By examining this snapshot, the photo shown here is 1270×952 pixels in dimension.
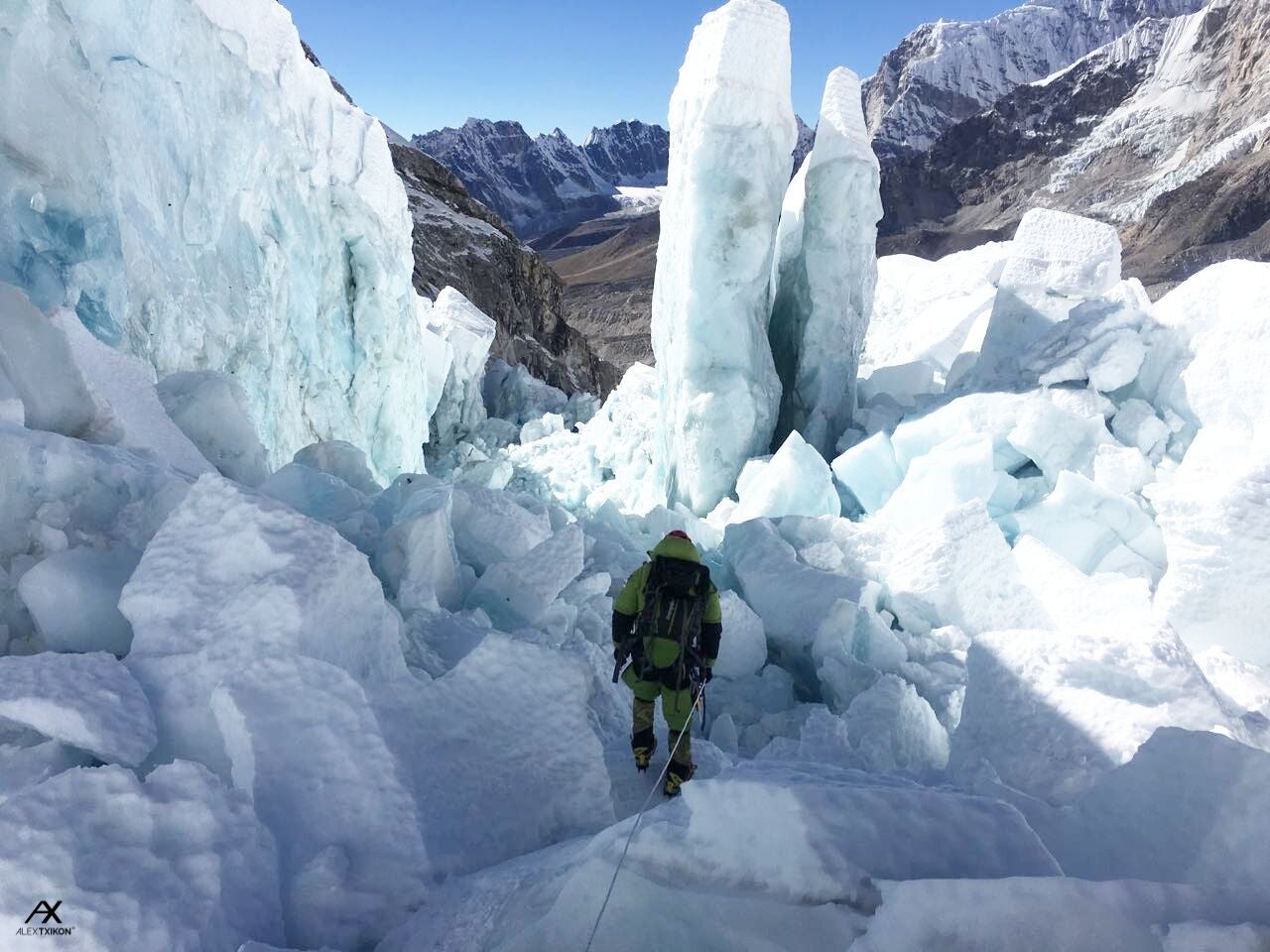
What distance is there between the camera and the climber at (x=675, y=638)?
263cm

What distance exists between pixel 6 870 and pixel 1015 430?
7167 millimetres

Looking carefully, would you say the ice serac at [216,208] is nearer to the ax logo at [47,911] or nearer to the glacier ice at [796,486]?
the ax logo at [47,911]

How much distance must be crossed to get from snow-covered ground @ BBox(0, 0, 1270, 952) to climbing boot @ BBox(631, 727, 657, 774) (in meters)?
0.11

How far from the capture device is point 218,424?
404 cm

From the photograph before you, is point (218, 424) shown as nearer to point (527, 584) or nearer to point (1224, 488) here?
point (527, 584)

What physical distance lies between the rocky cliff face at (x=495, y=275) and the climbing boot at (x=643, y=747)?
17.7 meters

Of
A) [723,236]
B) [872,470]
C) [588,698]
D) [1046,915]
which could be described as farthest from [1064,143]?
[1046,915]

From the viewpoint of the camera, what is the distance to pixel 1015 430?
6.69m

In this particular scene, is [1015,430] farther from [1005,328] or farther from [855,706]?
[855,706]

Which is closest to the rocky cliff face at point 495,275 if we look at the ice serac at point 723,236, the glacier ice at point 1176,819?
→ the ice serac at point 723,236

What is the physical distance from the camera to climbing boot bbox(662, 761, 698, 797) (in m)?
2.63

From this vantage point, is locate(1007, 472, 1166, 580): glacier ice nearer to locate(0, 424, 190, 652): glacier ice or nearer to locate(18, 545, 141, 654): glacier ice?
locate(0, 424, 190, 652): glacier ice

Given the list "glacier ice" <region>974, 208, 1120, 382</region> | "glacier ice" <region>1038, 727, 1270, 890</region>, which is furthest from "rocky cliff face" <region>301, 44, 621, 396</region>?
"glacier ice" <region>1038, 727, 1270, 890</region>

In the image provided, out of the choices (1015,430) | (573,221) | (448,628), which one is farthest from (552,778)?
(573,221)
